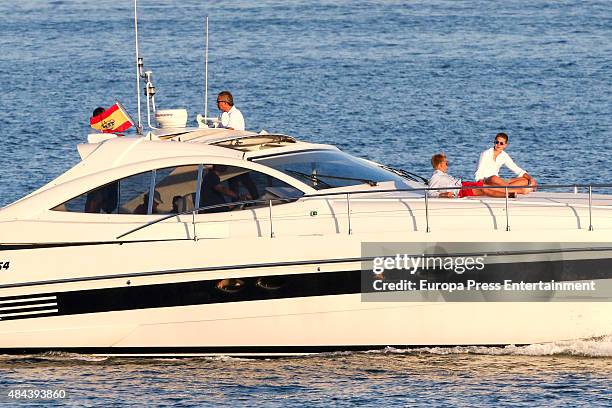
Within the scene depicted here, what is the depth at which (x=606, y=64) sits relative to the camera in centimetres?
4178

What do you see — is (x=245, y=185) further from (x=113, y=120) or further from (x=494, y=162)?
(x=494, y=162)

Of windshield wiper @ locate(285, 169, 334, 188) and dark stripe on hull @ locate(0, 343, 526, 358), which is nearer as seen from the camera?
dark stripe on hull @ locate(0, 343, 526, 358)

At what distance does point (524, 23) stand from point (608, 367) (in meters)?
39.7

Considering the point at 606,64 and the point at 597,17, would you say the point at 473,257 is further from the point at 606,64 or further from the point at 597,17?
the point at 597,17

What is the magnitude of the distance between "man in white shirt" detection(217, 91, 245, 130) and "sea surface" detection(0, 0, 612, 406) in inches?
144

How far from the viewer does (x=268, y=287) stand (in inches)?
533

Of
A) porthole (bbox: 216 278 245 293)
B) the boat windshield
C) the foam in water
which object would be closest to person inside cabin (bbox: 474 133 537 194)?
the boat windshield

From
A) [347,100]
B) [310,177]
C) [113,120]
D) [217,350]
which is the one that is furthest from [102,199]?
[347,100]

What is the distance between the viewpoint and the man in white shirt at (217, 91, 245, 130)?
16.5m

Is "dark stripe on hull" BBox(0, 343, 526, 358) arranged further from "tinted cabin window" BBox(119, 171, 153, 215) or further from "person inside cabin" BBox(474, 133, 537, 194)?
"person inside cabin" BBox(474, 133, 537, 194)

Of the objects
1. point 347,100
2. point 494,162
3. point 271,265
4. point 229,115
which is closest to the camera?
point 271,265

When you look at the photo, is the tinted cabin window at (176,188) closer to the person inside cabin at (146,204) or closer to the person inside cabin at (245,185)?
the person inside cabin at (146,204)

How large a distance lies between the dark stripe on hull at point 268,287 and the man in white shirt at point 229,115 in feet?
11.1

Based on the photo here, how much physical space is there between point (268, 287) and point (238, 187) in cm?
127
